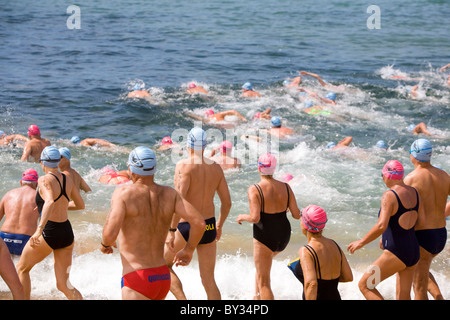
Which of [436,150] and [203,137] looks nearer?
[203,137]

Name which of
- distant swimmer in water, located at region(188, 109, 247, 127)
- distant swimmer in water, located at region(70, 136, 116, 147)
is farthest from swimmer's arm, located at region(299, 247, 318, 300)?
distant swimmer in water, located at region(188, 109, 247, 127)

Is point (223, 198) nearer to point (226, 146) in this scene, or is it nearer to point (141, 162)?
Answer: point (141, 162)

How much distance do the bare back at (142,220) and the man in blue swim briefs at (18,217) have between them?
103 inches

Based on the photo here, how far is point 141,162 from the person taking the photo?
4812 mm

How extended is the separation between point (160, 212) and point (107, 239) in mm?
483

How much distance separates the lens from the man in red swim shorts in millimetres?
4777

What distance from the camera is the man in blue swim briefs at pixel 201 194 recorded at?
6.26 m

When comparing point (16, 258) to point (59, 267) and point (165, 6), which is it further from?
point (165, 6)

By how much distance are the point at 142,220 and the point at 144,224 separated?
4 centimetres

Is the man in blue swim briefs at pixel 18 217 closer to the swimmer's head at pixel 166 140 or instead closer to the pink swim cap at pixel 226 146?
the pink swim cap at pixel 226 146

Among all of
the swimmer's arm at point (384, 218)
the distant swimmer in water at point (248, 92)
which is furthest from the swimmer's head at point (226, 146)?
the distant swimmer in water at point (248, 92)

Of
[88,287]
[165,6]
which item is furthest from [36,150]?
[165,6]

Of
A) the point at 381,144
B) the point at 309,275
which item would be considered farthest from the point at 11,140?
the point at 309,275

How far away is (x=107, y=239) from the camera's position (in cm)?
473
